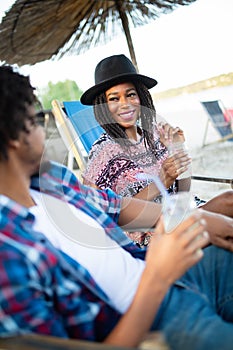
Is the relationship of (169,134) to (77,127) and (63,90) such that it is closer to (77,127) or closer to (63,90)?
(77,127)

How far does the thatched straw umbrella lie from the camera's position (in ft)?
9.49

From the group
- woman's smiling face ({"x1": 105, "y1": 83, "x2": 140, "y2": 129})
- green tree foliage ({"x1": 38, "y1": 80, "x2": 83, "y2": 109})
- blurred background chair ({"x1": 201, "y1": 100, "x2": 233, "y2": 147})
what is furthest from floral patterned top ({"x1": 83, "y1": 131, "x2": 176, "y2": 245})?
blurred background chair ({"x1": 201, "y1": 100, "x2": 233, "y2": 147})

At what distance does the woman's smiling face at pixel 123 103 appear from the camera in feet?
6.70

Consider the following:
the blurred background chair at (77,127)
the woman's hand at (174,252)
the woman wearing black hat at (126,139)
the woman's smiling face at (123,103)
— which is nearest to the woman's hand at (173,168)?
the woman wearing black hat at (126,139)

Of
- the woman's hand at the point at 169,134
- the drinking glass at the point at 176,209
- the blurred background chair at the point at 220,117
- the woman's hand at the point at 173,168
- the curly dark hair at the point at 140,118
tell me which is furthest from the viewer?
the blurred background chair at the point at 220,117

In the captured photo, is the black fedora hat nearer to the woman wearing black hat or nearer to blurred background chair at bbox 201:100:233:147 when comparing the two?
the woman wearing black hat

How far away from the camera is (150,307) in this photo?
0.78 m

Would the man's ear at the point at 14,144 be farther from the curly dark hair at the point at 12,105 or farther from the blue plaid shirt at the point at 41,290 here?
the blue plaid shirt at the point at 41,290

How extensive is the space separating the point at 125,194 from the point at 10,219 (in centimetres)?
116

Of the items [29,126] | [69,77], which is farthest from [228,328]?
[69,77]

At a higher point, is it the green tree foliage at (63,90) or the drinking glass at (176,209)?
the green tree foliage at (63,90)

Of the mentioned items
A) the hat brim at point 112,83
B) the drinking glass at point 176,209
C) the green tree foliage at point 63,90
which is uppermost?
the green tree foliage at point 63,90

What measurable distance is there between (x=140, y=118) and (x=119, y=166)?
374mm

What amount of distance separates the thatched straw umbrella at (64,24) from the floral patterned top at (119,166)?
1371mm
